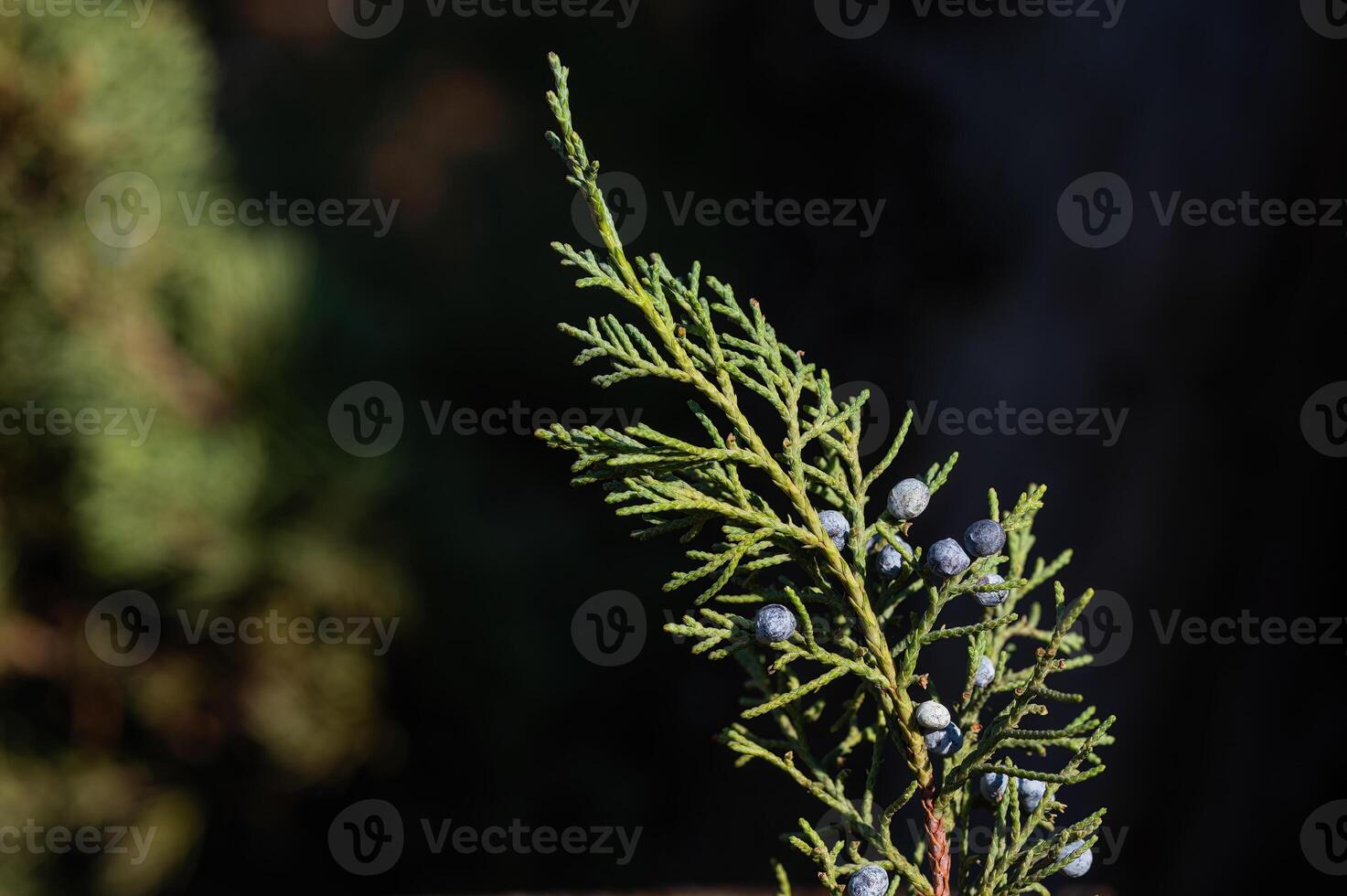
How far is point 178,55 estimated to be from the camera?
3.04 feet

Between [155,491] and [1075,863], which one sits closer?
[1075,863]

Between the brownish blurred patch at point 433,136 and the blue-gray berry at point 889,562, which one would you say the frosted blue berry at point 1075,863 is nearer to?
the blue-gray berry at point 889,562

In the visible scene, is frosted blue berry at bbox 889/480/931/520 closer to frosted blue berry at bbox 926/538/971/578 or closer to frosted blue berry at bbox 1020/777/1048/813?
frosted blue berry at bbox 926/538/971/578

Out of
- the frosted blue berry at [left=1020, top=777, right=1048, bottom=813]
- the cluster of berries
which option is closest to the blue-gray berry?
the cluster of berries

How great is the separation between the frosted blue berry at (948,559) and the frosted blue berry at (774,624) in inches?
2.4

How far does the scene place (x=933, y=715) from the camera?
0.39 meters

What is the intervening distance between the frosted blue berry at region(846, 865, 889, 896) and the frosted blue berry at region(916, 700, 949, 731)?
0.21ft

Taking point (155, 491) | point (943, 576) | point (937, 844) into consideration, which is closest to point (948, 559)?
point (943, 576)

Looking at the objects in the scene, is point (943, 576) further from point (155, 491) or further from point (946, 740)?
point (155, 491)

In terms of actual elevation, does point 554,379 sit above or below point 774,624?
above

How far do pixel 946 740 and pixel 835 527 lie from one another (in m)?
0.10

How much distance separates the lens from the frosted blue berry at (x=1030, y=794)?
17.9 inches

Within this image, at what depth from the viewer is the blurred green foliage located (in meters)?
0.88

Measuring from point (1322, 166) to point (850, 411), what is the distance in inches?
34.6
